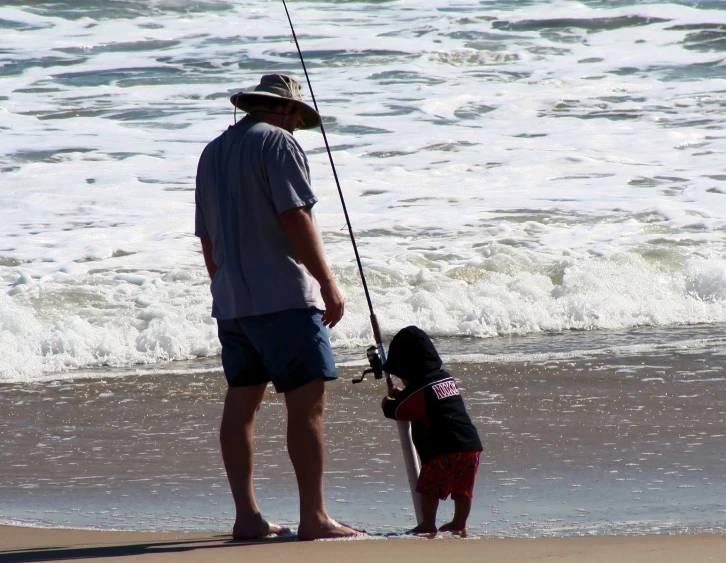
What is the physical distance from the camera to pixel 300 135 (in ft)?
41.8

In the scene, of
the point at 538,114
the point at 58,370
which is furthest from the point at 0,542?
the point at 538,114

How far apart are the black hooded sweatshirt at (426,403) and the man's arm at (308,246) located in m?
0.44

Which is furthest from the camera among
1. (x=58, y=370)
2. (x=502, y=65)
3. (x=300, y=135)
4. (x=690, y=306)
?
(x=502, y=65)

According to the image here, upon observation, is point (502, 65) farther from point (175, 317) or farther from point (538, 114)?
point (175, 317)

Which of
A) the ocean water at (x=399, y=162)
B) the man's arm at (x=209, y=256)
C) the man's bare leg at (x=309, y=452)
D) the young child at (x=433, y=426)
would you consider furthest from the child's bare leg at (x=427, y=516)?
the ocean water at (x=399, y=162)

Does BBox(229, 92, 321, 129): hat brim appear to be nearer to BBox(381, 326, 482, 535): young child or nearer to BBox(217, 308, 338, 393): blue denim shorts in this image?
BBox(217, 308, 338, 393): blue denim shorts

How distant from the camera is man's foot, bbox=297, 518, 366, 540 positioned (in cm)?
280

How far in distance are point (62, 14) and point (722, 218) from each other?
39.4 feet

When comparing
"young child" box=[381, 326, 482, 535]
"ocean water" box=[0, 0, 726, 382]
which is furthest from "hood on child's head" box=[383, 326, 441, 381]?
"ocean water" box=[0, 0, 726, 382]

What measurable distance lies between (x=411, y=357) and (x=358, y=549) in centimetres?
72

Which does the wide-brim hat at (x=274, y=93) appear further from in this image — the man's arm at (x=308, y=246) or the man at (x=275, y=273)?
the man's arm at (x=308, y=246)

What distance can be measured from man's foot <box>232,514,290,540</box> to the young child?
17.4 inches

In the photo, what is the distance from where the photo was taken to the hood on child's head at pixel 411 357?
10.2ft

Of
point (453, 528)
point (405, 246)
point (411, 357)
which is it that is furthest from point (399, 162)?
point (453, 528)
